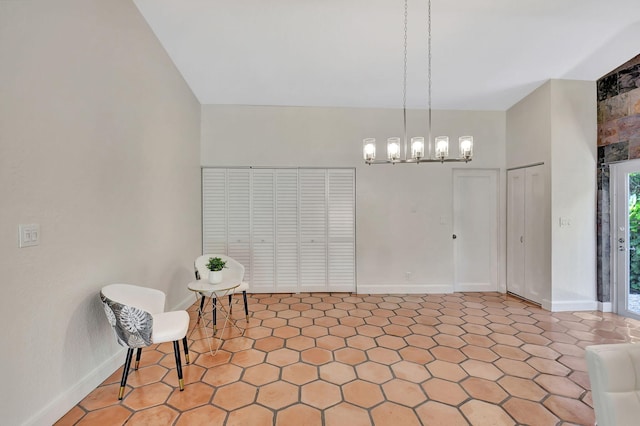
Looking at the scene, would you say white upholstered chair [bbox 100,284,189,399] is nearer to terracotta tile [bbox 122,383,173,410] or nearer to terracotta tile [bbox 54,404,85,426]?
terracotta tile [bbox 122,383,173,410]

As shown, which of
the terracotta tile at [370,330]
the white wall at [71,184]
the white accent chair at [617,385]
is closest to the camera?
the white accent chair at [617,385]

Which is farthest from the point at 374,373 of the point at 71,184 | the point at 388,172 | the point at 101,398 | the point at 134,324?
the point at 388,172

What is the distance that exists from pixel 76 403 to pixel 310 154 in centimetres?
373

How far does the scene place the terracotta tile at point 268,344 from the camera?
111 inches

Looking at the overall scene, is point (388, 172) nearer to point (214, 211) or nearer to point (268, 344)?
point (214, 211)

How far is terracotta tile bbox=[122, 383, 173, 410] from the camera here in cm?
202

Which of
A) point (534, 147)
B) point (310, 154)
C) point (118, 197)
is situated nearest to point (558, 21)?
point (534, 147)

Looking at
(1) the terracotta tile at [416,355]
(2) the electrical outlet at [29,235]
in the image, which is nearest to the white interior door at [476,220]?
(1) the terracotta tile at [416,355]

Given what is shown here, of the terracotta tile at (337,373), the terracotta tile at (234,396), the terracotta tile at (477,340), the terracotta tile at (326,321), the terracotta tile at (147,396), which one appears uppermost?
the terracotta tile at (326,321)

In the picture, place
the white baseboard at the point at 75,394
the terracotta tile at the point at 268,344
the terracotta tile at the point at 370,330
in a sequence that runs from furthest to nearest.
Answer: the terracotta tile at the point at 370,330, the terracotta tile at the point at 268,344, the white baseboard at the point at 75,394

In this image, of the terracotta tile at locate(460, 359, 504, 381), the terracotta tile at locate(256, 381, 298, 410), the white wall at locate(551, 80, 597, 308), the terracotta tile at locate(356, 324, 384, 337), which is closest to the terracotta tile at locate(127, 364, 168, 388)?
the terracotta tile at locate(256, 381, 298, 410)

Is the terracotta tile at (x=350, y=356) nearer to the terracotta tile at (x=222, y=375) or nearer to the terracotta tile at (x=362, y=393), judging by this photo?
the terracotta tile at (x=362, y=393)

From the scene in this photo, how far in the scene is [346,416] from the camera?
6.20 ft

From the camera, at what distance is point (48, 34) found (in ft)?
6.08
